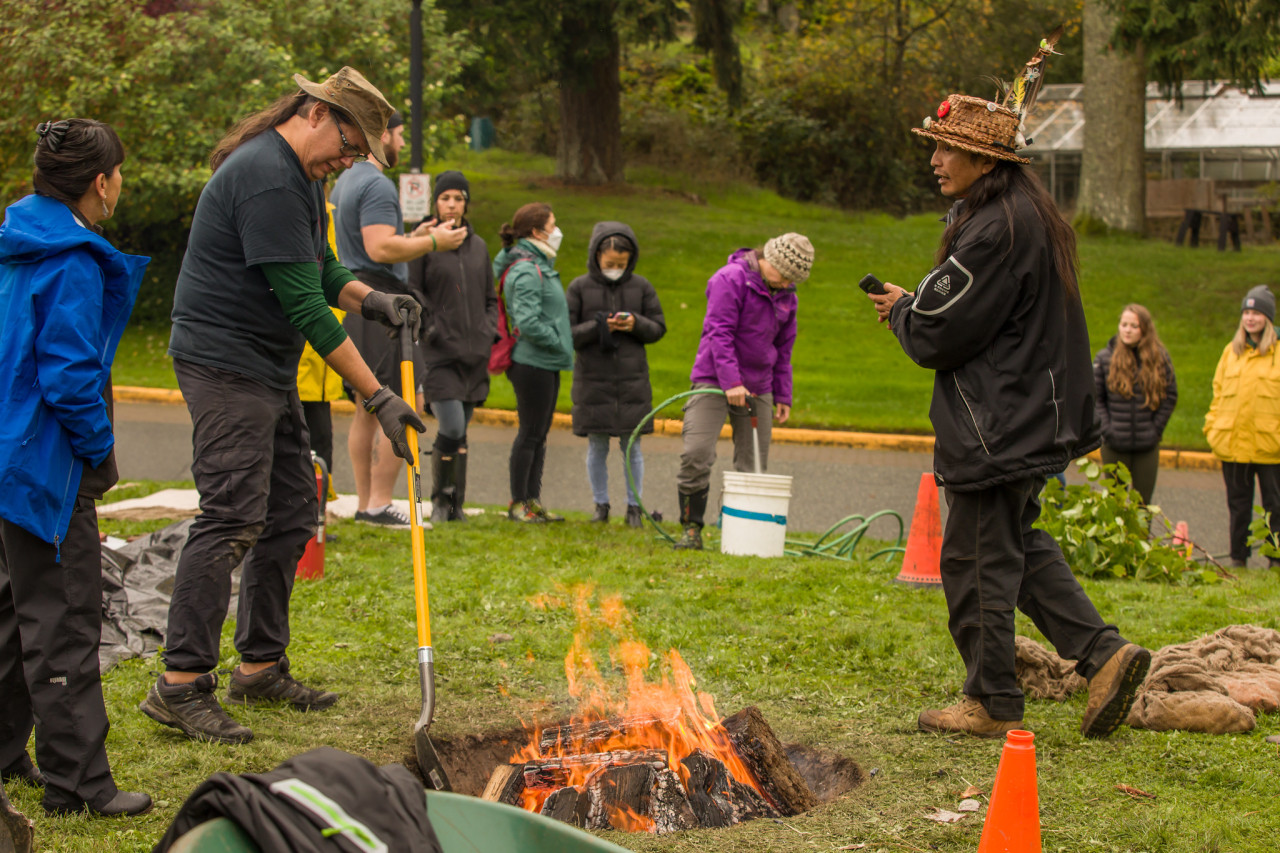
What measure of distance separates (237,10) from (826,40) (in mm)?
18707

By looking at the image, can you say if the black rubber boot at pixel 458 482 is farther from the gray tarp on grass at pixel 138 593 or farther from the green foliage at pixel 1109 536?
the green foliage at pixel 1109 536

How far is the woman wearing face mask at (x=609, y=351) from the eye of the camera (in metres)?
8.09

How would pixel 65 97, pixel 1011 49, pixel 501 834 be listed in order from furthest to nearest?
1. pixel 1011 49
2. pixel 65 97
3. pixel 501 834

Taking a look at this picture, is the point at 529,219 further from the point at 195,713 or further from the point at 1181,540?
the point at 195,713

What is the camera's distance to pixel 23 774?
11.7 feet

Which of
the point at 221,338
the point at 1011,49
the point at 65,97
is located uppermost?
the point at 1011,49

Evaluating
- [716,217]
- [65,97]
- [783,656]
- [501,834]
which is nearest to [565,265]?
[716,217]

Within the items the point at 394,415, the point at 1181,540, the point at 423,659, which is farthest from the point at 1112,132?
the point at 423,659

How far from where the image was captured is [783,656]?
5008 millimetres

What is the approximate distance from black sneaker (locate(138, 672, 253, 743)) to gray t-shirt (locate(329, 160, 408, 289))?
3267 mm

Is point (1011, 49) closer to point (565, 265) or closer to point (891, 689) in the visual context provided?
point (565, 265)

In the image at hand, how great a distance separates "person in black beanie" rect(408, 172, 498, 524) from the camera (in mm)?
7586

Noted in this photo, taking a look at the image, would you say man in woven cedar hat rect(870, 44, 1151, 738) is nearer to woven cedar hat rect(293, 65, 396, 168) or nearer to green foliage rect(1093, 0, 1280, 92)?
woven cedar hat rect(293, 65, 396, 168)

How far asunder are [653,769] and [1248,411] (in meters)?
6.51
